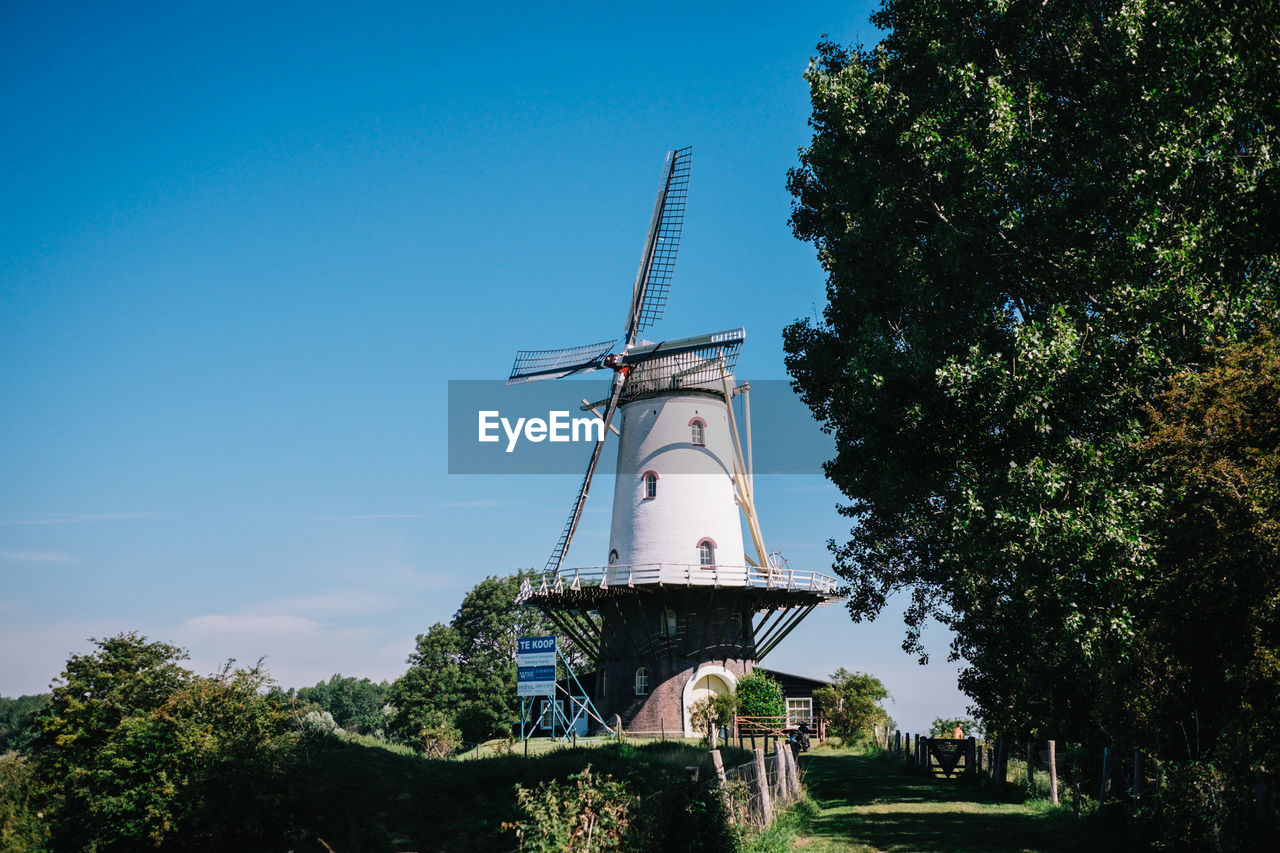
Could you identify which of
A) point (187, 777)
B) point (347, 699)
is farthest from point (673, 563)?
point (347, 699)

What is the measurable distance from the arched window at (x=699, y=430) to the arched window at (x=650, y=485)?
227 cm

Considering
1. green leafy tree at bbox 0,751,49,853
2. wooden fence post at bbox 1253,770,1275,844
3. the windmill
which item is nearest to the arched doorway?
the windmill

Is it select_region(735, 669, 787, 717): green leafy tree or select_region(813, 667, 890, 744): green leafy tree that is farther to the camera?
select_region(813, 667, 890, 744): green leafy tree

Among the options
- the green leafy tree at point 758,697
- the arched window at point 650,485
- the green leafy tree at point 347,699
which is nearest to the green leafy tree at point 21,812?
the arched window at point 650,485

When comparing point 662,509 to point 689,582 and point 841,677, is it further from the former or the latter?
point 841,677

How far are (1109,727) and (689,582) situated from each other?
1921 cm

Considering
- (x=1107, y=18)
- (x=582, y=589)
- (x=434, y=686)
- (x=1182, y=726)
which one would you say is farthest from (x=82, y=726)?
(x=1107, y=18)

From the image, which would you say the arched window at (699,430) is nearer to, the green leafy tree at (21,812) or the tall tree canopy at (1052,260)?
the tall tree canopy at (1052,260)

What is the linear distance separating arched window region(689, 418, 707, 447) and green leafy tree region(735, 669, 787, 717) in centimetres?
941

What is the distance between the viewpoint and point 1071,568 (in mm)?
14742

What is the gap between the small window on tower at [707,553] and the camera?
36062 mm

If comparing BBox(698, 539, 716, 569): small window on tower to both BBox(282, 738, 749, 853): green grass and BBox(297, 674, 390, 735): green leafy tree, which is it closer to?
BBox(282, 738, 749, 853): green grass

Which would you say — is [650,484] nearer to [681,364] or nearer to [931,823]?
[681,364]

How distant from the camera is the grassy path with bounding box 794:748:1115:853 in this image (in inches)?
579
